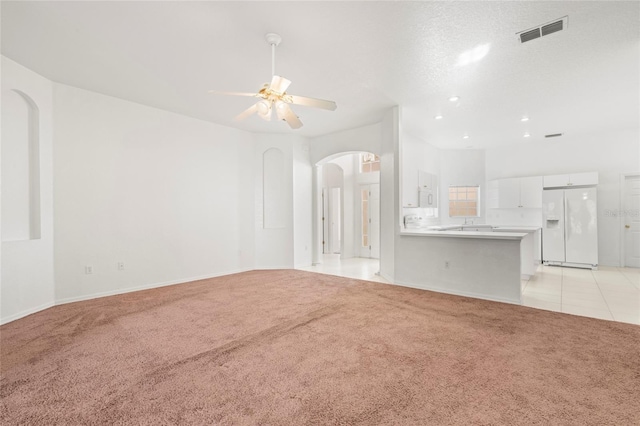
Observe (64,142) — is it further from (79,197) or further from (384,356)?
(384,356)

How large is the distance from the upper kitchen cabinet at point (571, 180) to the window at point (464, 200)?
5.15 feet

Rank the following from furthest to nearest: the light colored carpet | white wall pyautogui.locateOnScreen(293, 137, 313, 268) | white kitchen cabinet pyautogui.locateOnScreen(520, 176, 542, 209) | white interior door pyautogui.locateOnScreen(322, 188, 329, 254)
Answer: white interior door pyautogui.locateOnScreen(322, 188, 329, 254), white kitchen cabinet pyautogui.locateOnScreen(520, 176, 542, 209), white wall pyautogui.locateOnScreen(293, 137, 313, 268), the light colored carpet

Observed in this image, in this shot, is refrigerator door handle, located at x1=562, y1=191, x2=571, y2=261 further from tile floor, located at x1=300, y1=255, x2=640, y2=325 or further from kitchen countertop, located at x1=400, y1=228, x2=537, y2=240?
kitchen countertop, located at x1=400, y1=228, x2=537, y2=240

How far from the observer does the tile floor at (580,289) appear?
361 cm

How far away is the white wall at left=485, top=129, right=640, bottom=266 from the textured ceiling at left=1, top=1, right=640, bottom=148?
6.24 ft

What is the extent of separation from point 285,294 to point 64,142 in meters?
3.77

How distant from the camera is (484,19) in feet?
8.66

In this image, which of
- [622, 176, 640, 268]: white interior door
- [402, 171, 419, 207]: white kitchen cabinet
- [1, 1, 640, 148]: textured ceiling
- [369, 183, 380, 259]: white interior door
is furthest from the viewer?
[369, 183, 380, 259]: white interior door

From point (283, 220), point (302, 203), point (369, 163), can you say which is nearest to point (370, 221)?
point (369, 163)

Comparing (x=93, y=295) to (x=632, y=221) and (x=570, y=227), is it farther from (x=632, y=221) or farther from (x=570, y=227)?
(x=632, y=221)

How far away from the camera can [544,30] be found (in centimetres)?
278

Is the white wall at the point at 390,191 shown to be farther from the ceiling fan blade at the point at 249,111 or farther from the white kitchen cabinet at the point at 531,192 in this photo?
the white kitchen cabinet at the point at 531,192

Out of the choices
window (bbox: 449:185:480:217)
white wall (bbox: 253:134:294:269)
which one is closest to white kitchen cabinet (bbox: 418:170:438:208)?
window (bbox: 449:185:480:217)

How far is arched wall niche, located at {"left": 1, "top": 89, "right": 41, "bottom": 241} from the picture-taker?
11.1 feet
